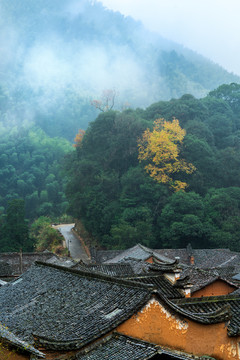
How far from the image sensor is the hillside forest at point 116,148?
49.2 m

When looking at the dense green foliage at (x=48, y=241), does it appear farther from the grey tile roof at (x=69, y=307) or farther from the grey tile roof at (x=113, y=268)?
the grey tile roof at (x=69, y=307)

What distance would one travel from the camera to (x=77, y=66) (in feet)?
532

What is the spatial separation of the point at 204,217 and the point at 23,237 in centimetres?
2113

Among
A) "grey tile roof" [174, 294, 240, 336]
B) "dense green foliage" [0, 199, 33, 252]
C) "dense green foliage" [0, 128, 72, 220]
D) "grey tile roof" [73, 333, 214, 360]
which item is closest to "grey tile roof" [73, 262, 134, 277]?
"grey tile roof" [174, 294, 240, 336]

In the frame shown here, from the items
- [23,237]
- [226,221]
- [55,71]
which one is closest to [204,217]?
[226,221]

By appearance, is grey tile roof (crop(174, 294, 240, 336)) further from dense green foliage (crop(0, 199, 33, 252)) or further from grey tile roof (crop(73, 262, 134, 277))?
dense green foliage (crop(0, 199, 33, 252))

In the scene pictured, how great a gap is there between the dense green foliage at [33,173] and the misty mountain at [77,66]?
18.7m

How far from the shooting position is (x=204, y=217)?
1913 inches

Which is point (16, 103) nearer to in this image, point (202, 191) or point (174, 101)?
point (174, 101)

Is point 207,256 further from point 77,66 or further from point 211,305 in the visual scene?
point 77,66

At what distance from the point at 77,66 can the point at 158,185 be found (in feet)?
397

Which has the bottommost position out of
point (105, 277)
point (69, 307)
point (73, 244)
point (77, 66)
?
point (73, 244)

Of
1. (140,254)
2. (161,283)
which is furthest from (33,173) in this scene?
(161,283)

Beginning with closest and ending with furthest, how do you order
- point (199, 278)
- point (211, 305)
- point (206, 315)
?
1. point (206, 315)
2. point (211, 305)
3. point (199, 278)
